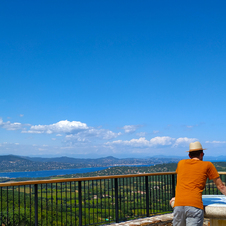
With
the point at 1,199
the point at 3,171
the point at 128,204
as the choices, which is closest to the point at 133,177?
the point at 128,204

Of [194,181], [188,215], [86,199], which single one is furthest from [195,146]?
[86,199]

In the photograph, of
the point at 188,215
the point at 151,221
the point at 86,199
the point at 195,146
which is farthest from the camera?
the point at 151,221

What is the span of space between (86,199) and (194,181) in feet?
12.8

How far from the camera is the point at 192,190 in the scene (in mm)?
3000

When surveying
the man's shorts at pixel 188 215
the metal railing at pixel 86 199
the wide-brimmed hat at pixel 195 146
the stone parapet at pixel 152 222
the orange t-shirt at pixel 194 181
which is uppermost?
the wide-brimmed hat at pixel 195 146

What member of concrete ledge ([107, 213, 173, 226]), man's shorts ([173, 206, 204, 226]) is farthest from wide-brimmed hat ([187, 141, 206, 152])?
concrete ledge ([107, 213, 173, 226])

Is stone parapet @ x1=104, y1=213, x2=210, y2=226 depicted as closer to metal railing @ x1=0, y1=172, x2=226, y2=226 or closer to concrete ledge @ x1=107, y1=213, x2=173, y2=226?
concrete ledge @ x1=107, y1=213, x2=173, y2=226

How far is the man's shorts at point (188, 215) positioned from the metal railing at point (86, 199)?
3.30m

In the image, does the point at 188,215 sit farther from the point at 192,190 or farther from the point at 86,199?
the point at 86,199

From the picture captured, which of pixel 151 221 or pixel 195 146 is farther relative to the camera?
pixel 151 221

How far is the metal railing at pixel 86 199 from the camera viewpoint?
5512mm

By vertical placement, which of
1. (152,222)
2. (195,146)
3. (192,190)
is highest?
(195,146)

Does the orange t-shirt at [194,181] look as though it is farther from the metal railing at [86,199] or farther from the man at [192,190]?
the metal railing at [86,199]

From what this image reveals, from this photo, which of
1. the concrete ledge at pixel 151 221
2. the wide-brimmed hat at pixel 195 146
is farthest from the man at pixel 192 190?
the concrete ledge at pixel 151 221
